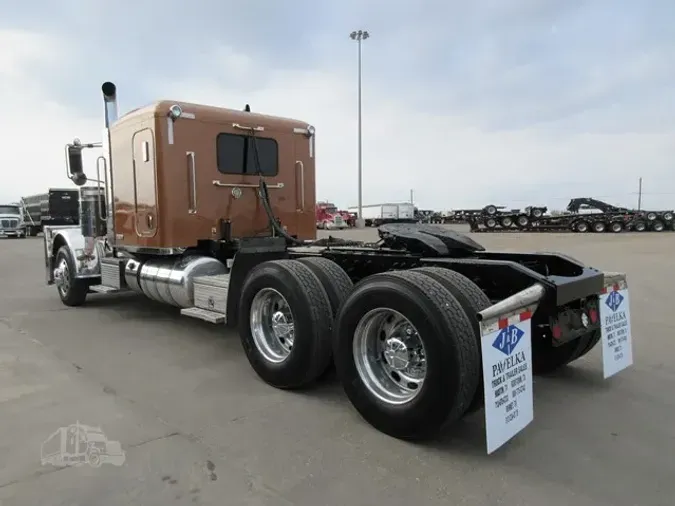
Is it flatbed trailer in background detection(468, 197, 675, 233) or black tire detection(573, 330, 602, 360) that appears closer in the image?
black tire detection(573, 330, 602, 360)

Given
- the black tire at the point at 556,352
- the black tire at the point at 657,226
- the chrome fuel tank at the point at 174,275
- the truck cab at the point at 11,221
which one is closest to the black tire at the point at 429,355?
the black tire at the point at 556,352

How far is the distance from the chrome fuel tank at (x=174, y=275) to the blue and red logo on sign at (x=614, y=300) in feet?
13.6

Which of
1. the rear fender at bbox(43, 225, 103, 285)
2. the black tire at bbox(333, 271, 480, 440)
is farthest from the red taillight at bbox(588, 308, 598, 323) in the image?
the rear fender at bbox(43, 225, 103, 285)

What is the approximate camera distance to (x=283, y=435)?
3473 millimetres

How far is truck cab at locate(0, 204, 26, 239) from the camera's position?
34938 millimetres

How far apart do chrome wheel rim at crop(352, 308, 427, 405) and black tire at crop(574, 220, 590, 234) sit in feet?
115

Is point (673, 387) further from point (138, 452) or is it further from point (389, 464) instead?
point (138, 452)

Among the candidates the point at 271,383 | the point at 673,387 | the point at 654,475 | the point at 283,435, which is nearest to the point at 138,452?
the point at 283,435

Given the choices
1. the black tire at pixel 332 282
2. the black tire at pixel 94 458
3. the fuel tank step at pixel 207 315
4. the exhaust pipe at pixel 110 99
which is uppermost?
the exhaust pipe at pixel 110 99

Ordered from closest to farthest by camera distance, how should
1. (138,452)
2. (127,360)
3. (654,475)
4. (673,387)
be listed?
(654,475), (138,452), (673,387), (127,360)

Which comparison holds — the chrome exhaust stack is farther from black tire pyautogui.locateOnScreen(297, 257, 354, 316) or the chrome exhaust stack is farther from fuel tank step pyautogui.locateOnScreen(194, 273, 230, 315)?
black tire pyautogui.locateOnScreen(297, 257, 354, 316)

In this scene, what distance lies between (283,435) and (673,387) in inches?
127

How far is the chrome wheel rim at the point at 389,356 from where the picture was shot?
3.46 meters

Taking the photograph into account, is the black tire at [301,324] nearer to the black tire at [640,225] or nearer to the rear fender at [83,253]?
the rear fender at [83,253]
